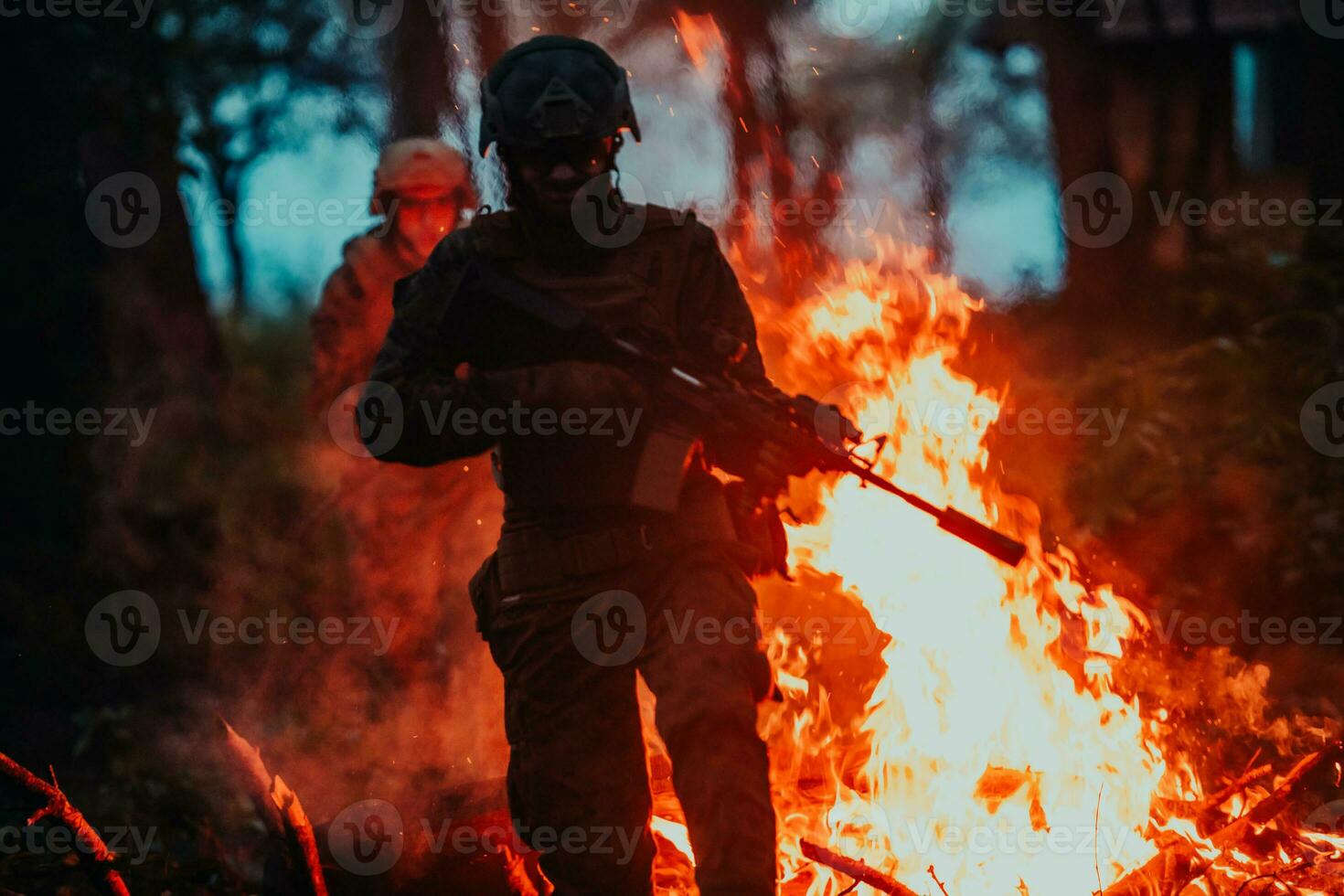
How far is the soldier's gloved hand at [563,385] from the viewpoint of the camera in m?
3.38

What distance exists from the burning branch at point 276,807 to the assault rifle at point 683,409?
1.90m

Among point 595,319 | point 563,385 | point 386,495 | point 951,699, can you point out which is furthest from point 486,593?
point 386,495

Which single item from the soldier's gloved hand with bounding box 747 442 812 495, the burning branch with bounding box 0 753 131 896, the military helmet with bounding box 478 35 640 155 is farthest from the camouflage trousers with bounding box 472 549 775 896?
the burning branch with bounding box 0 753 131 896

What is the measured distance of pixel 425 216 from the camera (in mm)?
7266

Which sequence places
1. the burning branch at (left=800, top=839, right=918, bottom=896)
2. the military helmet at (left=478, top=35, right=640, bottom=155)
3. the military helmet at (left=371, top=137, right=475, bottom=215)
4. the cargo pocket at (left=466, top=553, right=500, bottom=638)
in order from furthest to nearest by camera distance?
the military helmet at (left=371, top=137, right=475, bottom=215), the burning branch at (left=800, top=839, right=918, bottom=896), the cargo pocket at (left=466, top=553, right=500, bottom=638), the military helmet at (left=478, top=35, right=640, bottom=155)

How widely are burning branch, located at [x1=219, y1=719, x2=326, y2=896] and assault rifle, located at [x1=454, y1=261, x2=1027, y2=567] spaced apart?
1.90 metres

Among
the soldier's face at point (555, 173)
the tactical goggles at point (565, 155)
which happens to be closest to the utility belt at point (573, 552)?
the soldier's face at point (555, 173)

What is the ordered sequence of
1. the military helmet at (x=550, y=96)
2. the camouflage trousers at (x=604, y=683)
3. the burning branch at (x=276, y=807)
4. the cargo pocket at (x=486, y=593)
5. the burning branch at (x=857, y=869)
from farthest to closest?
1. the burning branch at (x=276, y=807)
2. the burning branch at (x=857, y=869)
3. the cargo pocket at (x=486, y=593)
4. the military helmet at (x=550, y=96)
5. the camouflage trousers at (x=604, y=683)

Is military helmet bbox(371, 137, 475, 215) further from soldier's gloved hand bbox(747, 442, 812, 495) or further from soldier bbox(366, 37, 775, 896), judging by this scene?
soldier's gloved hand bbox(747, 442, 812, 495)

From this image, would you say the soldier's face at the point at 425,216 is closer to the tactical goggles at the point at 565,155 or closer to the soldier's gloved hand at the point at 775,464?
the tactical goggles at the point at 565,155

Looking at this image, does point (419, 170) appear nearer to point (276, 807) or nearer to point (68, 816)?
point (276, 807)

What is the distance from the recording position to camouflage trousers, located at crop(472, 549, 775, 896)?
11.1 feet

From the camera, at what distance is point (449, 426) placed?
348 centimetres

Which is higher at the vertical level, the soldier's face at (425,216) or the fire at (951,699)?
the soldier's face at (425,216)
